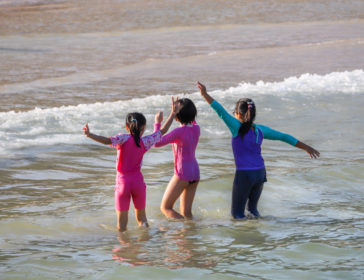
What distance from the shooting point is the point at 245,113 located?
6012 millimetres

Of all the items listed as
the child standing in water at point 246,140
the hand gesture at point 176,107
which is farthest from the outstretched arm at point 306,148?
the hand gesture at point 176,107

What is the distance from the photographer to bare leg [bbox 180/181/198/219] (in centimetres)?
633

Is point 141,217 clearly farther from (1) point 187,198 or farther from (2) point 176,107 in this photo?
(2) point 176,107

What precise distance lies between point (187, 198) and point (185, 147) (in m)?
0.60

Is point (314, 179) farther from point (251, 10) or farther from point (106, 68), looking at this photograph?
point (251, 10)

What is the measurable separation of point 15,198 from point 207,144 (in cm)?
431

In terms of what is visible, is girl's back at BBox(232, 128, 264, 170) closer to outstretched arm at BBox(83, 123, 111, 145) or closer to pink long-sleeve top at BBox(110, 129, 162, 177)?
pink long-sleeve top at BBox(110, 129, 162, 177)

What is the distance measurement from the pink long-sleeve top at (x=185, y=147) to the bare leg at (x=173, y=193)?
0.07 meters

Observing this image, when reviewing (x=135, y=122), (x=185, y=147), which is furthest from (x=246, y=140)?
(x=135, y=122)

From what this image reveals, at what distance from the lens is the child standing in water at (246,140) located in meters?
5.98

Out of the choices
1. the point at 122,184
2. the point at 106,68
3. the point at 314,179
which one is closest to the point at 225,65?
the point at 106,68

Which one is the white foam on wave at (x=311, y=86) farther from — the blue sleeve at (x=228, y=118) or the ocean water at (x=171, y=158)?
the blue sleeve at (x=228, y=118)

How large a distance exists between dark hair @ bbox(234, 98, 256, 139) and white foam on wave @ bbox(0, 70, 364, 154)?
5.54 m

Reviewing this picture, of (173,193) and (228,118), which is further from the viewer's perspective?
(173,193)
